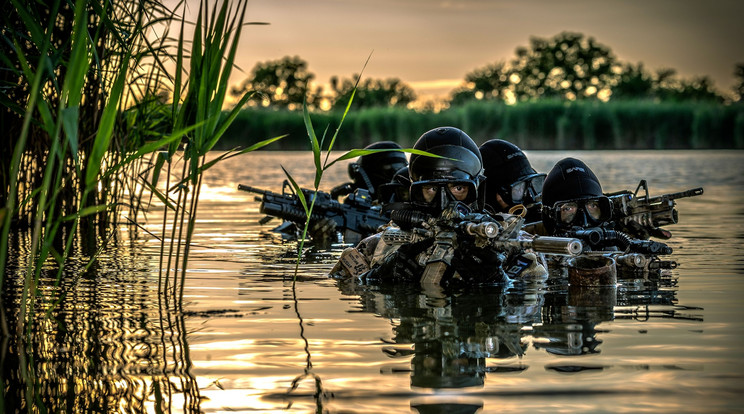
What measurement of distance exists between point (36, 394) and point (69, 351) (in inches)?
34.0

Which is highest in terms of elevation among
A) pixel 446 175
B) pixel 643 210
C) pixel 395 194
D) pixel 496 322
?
pixel 446 175

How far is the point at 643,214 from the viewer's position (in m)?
9.23

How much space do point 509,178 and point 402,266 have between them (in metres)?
2.34

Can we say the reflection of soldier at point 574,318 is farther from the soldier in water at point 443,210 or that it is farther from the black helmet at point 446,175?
the black helmet at point 446,175

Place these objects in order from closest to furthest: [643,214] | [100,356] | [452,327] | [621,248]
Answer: [100,356] < [452,327] < [621,248] < [643,214]

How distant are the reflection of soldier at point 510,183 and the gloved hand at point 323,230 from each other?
258 cm

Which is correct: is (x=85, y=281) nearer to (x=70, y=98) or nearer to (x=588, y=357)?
(x=70, y=98)

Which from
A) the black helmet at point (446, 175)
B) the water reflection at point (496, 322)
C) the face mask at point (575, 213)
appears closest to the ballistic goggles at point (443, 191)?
the black helmet at point (446, 175)

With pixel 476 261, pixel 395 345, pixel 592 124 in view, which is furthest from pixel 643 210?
pixel 592 124

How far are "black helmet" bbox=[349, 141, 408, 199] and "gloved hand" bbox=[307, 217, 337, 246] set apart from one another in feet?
2.79

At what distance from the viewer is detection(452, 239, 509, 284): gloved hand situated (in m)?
6.80

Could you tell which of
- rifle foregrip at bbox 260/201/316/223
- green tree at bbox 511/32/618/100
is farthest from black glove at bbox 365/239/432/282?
green tree at bbox 511/32/618/100

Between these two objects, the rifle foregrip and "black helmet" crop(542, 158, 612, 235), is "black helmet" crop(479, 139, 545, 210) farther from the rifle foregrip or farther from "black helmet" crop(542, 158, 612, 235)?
the rifle foregrip

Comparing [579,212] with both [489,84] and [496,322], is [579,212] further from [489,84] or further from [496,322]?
[489,84]
